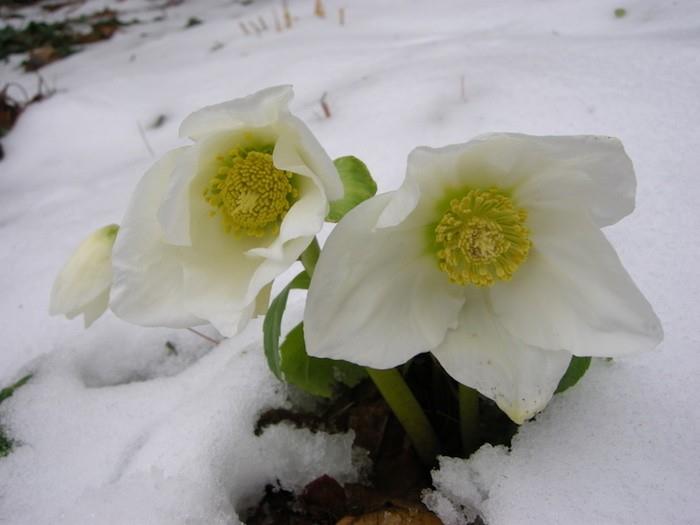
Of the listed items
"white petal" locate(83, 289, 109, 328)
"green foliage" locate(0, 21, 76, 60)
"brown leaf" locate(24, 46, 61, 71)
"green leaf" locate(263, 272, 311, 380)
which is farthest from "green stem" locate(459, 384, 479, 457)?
"green foliage" locate(0, 21, 76, 60)

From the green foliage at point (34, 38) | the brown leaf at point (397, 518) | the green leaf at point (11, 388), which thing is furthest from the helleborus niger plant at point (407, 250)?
the green foliage at point (34, 38)

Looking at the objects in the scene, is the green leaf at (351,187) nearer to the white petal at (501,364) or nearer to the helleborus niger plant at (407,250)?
the helleborus niger plant at (407,250)

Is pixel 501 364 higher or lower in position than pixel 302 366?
higher

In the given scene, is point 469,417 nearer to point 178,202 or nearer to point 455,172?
point 455,172

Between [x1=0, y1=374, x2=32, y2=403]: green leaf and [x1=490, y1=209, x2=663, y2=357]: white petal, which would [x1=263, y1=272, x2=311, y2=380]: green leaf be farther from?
[x1=0, y1=374, x2=32, y2=403]: green leaf

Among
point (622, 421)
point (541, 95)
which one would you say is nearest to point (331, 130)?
point (541, 95)

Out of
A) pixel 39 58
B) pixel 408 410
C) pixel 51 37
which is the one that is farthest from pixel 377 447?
pixel 51 37

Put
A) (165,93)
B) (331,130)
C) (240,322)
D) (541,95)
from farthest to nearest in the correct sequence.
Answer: (165,93), (331,130), (541,95), (240,322)

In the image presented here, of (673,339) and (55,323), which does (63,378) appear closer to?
(55,323)
